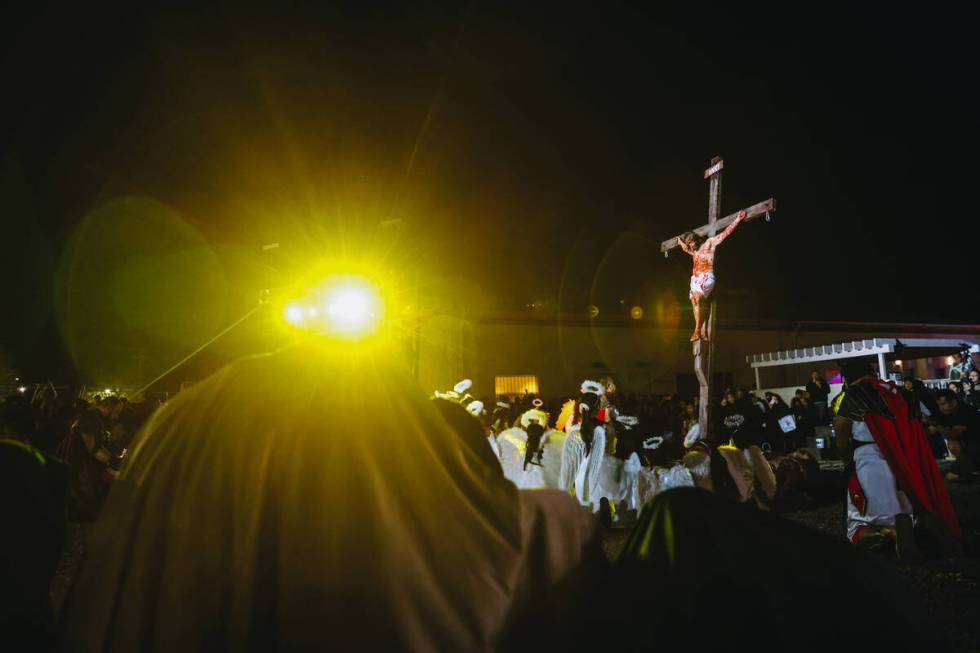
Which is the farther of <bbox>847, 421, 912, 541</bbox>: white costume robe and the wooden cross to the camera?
the wooden cross

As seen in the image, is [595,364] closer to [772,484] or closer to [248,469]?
[772,484]

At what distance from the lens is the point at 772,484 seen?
839 centimetres

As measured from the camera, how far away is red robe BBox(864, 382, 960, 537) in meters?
5.54

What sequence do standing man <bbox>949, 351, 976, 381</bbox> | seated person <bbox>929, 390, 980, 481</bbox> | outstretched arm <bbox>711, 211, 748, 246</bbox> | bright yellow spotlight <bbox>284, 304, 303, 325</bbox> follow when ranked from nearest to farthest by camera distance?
1. bright yellow spotlight <bbox>284, 304, 303, 325</bbox>
2. outstretched arm <bbox>711, 211, 748, 246</bbox>
3. seated person <bbox>929, 390, 980, 481</bbox>
4. standing man <bbox>949, 351, 976, 381</bbox>

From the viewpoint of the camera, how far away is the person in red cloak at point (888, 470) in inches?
217

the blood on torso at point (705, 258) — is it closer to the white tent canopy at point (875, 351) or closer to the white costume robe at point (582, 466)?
the white costume robe at point (582, 466)

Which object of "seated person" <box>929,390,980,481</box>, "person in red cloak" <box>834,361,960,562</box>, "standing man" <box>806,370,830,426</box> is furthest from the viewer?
"standing man" <box>806,370,830,426</box>

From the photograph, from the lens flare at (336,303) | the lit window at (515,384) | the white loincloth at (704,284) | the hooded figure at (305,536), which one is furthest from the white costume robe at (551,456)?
the lit window at (515,384)

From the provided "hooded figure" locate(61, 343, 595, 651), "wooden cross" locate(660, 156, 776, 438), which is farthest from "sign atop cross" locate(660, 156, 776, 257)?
"hooded figure" locate(61, 343, 595, 651)

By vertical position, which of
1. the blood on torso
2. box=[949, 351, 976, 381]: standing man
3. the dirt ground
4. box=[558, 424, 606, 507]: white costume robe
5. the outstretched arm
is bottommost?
the dirt ground

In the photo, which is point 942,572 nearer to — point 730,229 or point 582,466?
point 582,466

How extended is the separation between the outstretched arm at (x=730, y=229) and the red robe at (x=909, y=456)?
337 centimetres

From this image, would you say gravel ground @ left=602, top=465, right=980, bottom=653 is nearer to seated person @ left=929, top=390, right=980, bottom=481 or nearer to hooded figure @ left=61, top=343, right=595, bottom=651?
hooded figure @ left=61, top=343, right=595, bottom=651

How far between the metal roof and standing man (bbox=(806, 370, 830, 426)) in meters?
1.21
